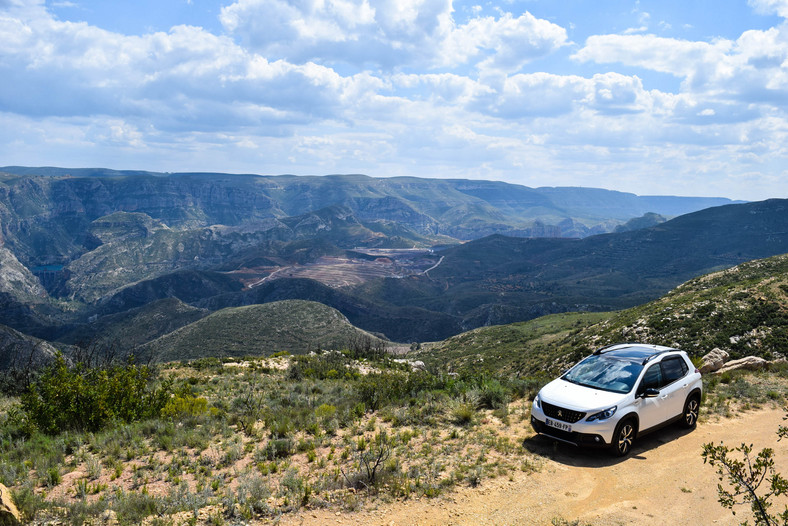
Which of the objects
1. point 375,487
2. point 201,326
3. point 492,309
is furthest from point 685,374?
point 492,309

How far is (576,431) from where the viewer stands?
856 centimetres

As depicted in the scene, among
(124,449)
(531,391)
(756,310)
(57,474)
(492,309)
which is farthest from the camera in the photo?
(492,309)

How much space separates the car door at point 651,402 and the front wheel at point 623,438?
1.09 feet

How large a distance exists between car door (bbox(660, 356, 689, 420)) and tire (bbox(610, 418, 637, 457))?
1.19 meters

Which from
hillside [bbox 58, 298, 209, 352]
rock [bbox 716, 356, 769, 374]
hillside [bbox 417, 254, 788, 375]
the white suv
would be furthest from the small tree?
hillside [bbox 58, 298, 209, 352]

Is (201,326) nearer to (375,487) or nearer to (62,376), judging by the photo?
(62,376)

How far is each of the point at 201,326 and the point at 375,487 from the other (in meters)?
75.2

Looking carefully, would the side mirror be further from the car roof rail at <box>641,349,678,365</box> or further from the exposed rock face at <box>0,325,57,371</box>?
the exposed rock face at <box>0,325,57,371</box>

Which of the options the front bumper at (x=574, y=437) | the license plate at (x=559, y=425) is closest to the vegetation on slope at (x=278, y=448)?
the front bumper at (x=574, y=437)

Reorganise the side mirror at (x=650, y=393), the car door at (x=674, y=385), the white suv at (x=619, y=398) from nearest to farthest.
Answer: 1. the white suv at (x=619, y=398)
2. the side mirror at (x=650, y=393)
3. the car door at (x=674, y=385)

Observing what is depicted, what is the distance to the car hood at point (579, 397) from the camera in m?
8.63

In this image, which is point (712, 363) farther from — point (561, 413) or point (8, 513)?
point (8, 513)

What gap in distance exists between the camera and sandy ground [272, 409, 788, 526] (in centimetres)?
670

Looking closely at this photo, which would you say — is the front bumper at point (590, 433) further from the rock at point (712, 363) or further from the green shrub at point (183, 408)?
the rock at point (712, 363)
